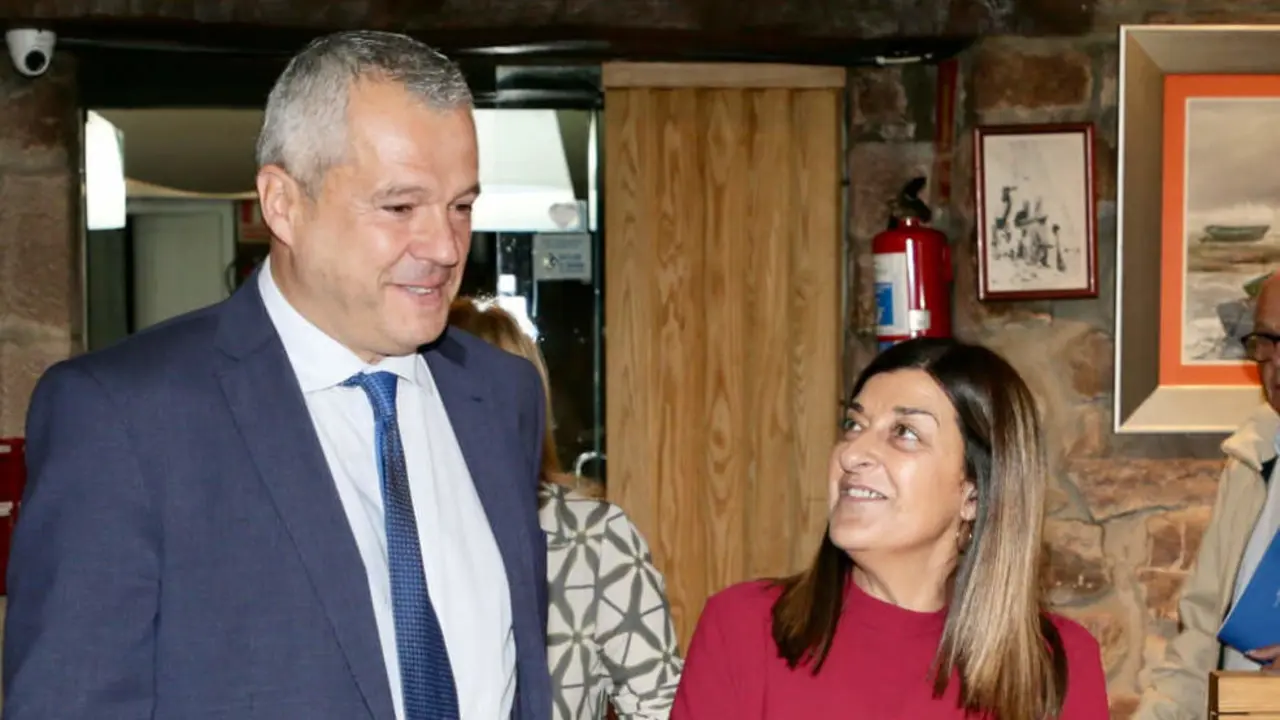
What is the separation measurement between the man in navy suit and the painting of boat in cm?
251

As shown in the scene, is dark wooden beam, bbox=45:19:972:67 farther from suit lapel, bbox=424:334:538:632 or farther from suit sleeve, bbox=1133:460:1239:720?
suit lapel, bbox=424:334:538:632

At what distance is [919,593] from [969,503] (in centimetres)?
14

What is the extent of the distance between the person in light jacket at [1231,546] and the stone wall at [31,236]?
2490 millimetres

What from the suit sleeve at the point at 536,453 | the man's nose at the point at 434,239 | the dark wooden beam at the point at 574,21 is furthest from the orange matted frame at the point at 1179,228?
the man's nose at the point at 434,239

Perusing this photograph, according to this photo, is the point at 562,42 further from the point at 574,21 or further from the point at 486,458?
the point at 486,458

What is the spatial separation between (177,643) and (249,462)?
0.58 ft

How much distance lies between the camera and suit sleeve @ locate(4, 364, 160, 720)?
1.35 metres

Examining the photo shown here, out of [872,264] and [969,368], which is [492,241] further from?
[969,368]

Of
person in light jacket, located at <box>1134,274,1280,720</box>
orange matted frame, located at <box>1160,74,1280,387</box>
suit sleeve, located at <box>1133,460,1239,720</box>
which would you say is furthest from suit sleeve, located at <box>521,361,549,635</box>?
orange matted frame, located at <box>1160,74,1280,387</box>

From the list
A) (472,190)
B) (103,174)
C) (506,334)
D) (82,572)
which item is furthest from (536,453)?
(103,174)

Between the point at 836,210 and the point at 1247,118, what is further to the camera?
the point at 836,210

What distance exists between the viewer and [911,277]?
144 inches

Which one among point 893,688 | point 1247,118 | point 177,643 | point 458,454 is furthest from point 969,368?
point 1247,118

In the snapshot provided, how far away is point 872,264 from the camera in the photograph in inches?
155
